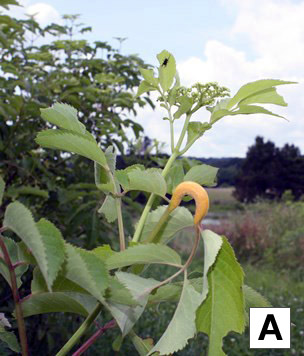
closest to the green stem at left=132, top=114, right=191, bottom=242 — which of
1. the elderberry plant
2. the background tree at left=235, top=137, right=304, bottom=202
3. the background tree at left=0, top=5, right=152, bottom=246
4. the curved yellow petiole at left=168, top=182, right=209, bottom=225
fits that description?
the elderberry plant

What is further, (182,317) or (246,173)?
(246,173)

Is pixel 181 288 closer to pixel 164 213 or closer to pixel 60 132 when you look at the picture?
pixel 164 213

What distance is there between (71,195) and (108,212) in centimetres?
219

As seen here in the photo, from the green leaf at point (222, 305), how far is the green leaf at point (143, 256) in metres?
0.07

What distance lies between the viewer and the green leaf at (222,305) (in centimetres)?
64

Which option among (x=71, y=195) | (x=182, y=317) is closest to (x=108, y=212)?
(x=182, y=317)

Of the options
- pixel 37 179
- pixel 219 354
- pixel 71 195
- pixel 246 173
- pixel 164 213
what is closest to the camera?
pixel 219 354

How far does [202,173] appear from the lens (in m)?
0.85

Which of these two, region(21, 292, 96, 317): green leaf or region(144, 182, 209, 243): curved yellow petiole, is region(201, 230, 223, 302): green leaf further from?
region(21, 292, 96, 317): green leaf

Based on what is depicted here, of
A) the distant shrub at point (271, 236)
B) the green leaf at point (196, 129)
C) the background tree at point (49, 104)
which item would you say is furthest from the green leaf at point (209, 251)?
the distant shrub at point (271, 236)

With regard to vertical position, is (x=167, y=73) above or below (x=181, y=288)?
above

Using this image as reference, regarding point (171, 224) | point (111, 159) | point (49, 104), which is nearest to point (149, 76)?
point (111, 159)

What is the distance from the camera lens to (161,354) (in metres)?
0.65

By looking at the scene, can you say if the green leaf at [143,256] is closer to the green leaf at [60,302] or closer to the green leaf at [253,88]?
the green leaf at [60,302]
